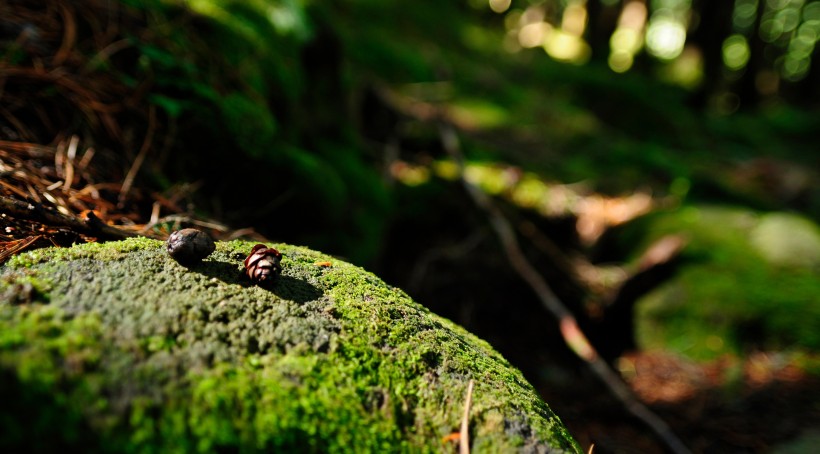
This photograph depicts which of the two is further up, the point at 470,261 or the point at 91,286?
the point at 91,286

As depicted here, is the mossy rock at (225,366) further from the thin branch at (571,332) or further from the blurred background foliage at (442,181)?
the thin branch at (571,332)

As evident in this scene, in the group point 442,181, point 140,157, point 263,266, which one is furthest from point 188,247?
point 442,181

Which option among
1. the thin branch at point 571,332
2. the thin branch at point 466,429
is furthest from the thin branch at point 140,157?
the thin branch at point 571,332

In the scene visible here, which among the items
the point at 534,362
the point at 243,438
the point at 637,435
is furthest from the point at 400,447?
the point at 534,362

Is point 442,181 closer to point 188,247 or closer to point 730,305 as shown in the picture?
point 730,305

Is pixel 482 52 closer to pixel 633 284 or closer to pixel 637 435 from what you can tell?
pixel 633 284

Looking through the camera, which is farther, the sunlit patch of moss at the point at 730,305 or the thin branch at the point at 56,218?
the sunlit patch of moss at the point at 730,305

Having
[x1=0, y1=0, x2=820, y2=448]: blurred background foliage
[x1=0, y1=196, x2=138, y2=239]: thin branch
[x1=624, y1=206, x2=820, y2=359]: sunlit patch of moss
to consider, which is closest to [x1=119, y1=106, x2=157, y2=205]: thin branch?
[x1=0, y1=0, x2=820, y2=448]: blurred background foliage
